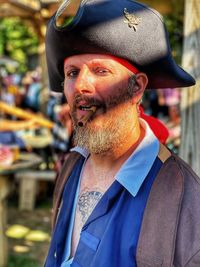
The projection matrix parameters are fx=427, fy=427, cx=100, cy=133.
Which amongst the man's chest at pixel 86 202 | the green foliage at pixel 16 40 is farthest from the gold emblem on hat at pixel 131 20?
the green foliage at pixel 16 40

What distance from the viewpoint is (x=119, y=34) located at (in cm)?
154

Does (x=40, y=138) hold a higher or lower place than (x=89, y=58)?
lower

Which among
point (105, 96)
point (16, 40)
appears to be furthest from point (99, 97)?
point (16, 40)

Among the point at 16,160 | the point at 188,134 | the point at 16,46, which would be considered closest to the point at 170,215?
the point at 188,134

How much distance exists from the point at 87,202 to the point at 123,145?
277 mm

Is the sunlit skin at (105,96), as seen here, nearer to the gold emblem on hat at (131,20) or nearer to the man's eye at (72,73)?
the man's eye at (72,73)

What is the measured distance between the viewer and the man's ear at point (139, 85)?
5.32ft

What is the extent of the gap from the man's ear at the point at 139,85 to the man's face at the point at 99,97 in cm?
3

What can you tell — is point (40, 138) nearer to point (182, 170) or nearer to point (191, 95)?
point (191, 95)

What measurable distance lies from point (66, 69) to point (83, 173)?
485 millimetres

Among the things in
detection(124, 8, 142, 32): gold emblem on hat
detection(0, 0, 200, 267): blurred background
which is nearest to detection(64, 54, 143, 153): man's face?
detection(124, 8, 142, 32): gold emblem on hat

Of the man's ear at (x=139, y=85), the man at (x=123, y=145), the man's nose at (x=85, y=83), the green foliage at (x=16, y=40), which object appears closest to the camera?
the man at (x=123, y=145)

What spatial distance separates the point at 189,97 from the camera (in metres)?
2.19

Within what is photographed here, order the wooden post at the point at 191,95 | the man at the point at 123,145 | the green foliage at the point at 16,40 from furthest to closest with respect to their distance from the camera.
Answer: the green foliage at the point at 16,40
the wooden post at the point at 191,95
the man at the point at 123,145
